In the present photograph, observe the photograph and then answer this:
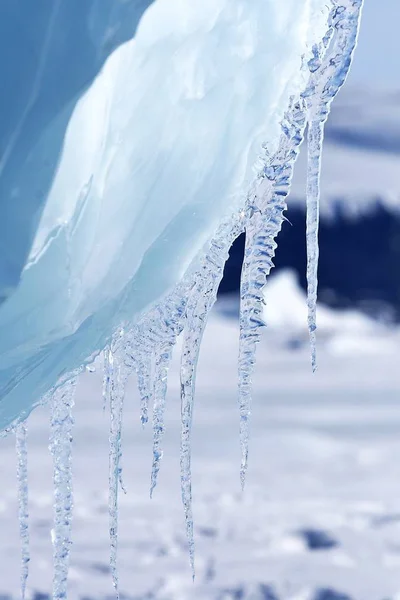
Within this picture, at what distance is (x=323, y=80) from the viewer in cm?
173

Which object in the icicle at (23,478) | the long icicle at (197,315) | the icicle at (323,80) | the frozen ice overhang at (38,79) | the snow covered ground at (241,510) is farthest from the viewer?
the snow covered ground at (241,510)

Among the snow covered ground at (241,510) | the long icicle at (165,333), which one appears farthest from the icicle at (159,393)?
the snow covered ground at (241,510)

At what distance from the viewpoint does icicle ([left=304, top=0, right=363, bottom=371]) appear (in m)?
1.71

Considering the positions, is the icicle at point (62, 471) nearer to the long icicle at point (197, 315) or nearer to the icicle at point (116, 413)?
→ the icicle at point (116, 413)

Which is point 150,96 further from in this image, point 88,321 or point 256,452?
point 256,452

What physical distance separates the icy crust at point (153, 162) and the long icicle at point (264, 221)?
0.03 metres

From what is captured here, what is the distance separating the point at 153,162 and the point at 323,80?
324mm

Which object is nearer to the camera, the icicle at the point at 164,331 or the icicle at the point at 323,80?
the icicle at the point at 323,80

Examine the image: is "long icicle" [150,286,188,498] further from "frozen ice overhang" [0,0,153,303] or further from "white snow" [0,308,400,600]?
"white snow" [0,308,400,600]

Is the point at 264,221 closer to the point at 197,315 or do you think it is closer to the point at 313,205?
the point at 313,205

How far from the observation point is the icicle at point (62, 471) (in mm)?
2051

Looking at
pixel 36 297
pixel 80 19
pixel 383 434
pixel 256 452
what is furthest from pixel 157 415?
pixel 383 434

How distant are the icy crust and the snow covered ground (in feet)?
12.2

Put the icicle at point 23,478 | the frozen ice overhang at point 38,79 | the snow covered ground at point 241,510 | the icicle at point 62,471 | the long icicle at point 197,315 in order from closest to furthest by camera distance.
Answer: the frozen ice overhang at point 38,79
the long icicle at point 197,315
the icicle at point 62,471
the icicle at point 23,478
the snow covered ground at point 241,510
